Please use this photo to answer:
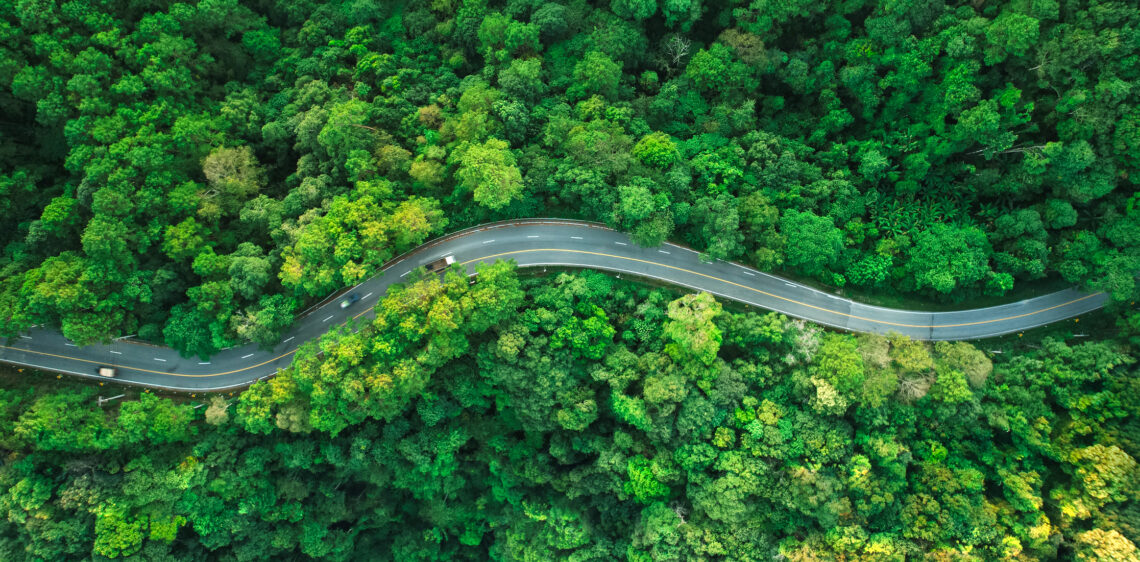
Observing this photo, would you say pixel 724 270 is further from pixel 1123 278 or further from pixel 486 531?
pixel 486 531

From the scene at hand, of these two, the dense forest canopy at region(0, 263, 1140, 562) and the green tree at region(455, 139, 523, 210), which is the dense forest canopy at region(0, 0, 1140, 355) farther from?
the dense forest canopy at region(0, 263, 1140, 562)

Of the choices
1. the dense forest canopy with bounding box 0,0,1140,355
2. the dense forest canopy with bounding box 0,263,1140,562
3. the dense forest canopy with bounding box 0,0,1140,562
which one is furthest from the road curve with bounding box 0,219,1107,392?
the dense forest canopy with bounding box 0,263,1140,562

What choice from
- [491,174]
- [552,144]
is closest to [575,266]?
[552,144]

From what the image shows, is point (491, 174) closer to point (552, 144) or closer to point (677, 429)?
point (552, 144)

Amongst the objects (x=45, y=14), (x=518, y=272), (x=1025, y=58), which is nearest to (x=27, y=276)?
(x=45, y=14)

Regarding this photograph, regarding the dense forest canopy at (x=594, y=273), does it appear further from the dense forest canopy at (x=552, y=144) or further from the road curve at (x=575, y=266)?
the road curve at (x=575, y=266)

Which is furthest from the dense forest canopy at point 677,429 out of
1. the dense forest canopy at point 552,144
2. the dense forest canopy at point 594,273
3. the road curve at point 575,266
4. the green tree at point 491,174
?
the dense forest canopy at point 552,144
